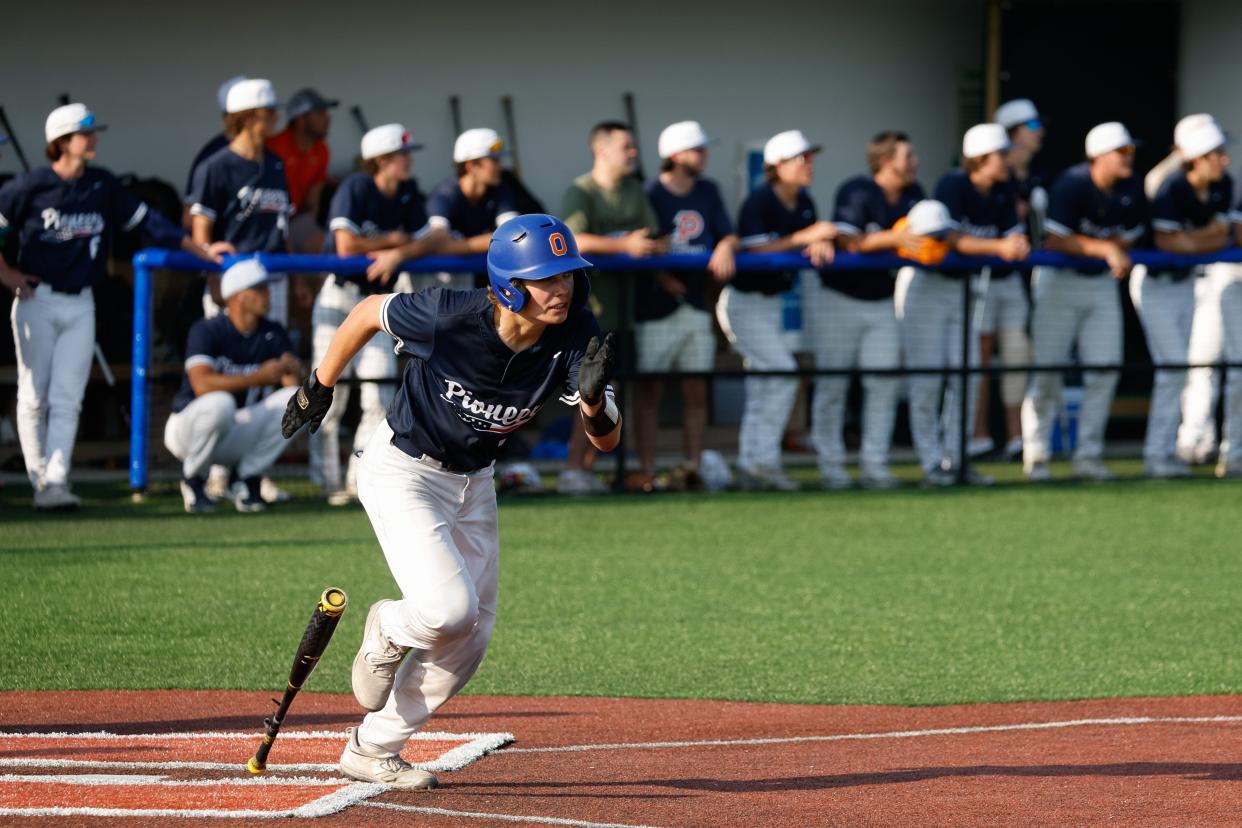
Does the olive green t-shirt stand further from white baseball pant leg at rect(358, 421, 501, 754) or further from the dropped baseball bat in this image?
the dropped baseball bat

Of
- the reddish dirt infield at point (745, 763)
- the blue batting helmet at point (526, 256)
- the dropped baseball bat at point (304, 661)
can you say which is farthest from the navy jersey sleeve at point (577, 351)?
the reddish dirt infield at point (745, 763)

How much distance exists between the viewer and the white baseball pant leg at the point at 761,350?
10797 millimetres

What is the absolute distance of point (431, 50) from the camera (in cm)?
1433

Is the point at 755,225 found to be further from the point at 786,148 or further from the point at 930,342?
the point at 930,342

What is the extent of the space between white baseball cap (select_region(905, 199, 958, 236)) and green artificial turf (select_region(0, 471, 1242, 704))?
1.69 metres

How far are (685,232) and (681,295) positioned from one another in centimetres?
43

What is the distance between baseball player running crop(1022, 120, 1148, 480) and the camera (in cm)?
1114

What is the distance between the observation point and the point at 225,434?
977 cm

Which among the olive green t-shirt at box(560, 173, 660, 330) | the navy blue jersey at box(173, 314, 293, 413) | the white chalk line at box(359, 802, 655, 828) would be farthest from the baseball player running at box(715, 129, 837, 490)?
the white chalk line at box(359, 802, 655, 828)

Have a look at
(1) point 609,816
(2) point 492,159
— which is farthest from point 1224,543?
(1) point 609,816

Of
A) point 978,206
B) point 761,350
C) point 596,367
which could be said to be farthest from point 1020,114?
point 596,367

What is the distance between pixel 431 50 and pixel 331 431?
5.08 metres

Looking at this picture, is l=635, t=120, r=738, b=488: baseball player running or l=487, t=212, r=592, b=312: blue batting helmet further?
l=635, t=120, r=738, b=488: baseball player running

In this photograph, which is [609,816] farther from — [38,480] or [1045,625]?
[38,480]
